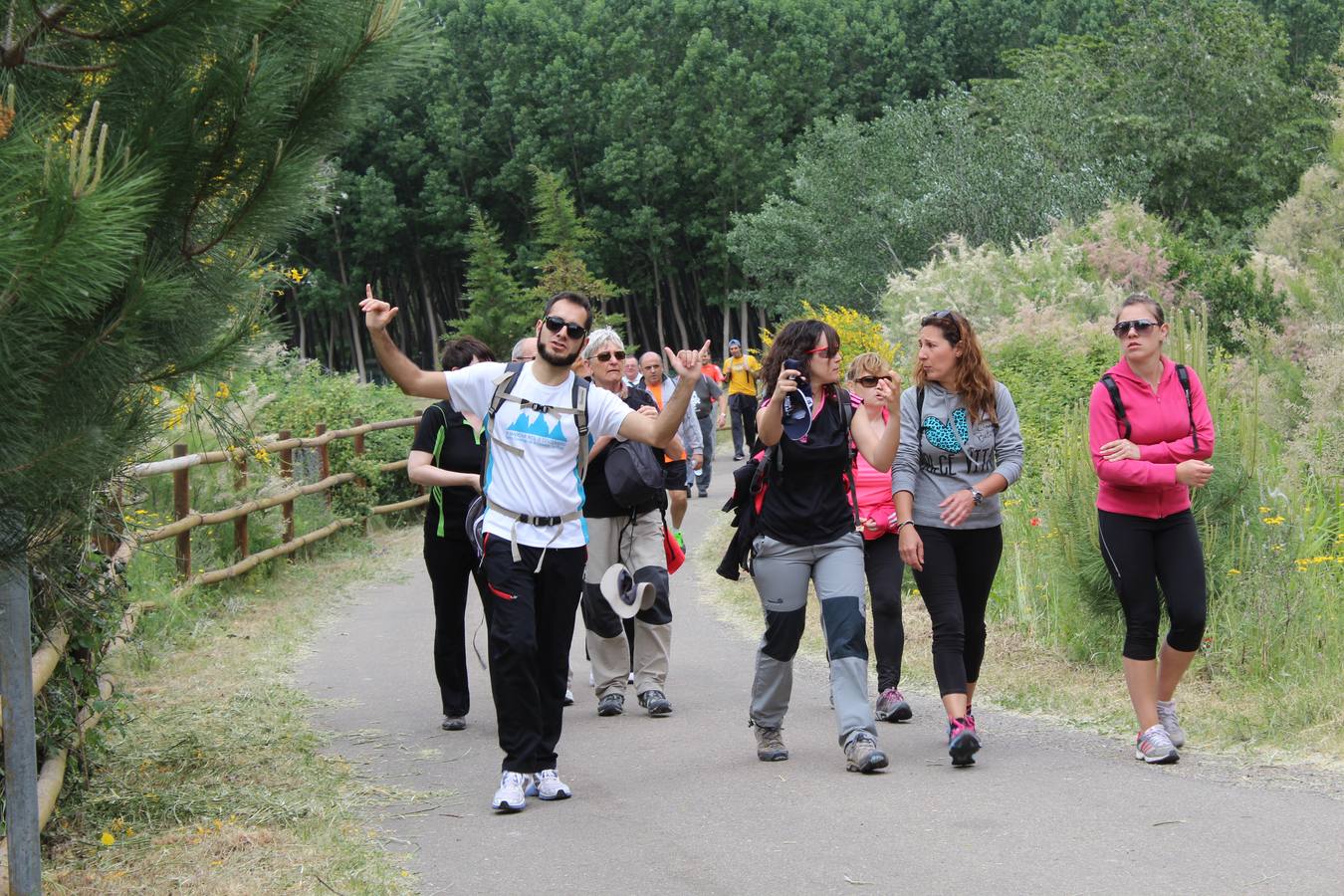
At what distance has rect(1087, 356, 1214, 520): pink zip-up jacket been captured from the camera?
6605 millimetres

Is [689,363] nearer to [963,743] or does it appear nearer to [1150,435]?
[963,743]

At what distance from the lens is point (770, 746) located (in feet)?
22.6

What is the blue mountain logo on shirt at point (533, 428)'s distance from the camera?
20.0 ft

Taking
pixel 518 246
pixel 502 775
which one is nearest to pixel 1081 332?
pixel 502 775

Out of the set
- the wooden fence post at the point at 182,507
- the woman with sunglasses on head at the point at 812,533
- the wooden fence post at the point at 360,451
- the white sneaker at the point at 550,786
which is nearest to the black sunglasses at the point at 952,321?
the woman with sunglasses on head at the point at 812,533

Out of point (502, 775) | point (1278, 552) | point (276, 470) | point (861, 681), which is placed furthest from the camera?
point (276, 470)

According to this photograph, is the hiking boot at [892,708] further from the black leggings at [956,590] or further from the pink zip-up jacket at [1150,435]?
the pink zip-up jacket at [1150,435]

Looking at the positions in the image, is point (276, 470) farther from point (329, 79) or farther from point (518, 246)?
point (518, 246)

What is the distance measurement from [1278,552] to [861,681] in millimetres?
2788

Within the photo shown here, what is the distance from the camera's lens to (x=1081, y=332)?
14789 millimetres

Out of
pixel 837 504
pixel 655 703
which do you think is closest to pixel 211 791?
pixel 655 703

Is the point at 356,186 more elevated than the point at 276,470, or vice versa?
the point at 356,186

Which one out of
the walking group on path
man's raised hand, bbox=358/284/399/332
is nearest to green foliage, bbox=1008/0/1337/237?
the walking group on path

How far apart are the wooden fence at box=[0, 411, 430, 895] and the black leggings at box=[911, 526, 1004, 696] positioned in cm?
293
